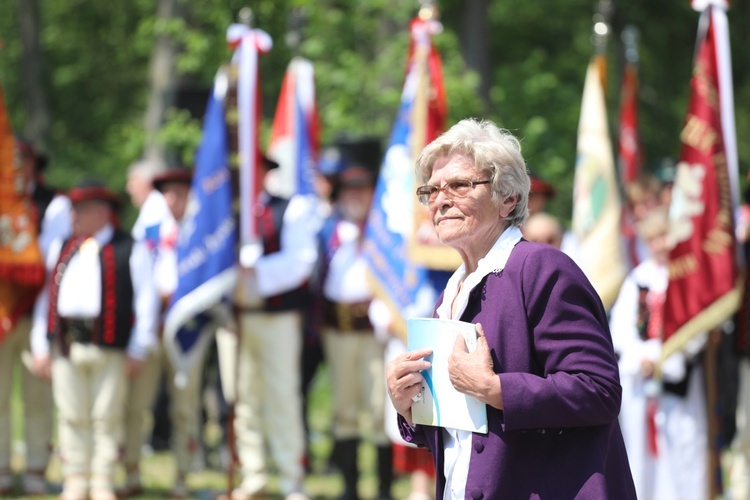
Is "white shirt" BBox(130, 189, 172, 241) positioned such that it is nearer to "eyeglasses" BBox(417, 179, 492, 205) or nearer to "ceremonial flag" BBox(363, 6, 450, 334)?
"ceremonial flag" BBox(363, 6, 450, 334)

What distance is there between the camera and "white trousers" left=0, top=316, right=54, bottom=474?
8.68 metres

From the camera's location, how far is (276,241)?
8.26 m

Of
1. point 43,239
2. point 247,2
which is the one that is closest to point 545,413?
point 43,239

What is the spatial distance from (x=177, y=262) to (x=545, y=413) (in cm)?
534

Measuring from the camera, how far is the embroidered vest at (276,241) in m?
8.20

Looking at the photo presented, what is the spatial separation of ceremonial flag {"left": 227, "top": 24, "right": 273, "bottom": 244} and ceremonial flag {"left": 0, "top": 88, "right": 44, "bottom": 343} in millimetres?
1468

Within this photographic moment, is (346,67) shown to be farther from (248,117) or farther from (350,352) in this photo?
(350,352)

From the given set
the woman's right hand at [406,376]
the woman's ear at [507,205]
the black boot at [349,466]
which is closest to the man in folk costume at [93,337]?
the black boot at [349,466]

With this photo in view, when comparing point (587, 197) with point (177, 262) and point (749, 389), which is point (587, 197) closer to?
point (749, 389)

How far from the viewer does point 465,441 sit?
3.41 m

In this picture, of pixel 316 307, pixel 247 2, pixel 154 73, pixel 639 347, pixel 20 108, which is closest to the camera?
pixel 639 347

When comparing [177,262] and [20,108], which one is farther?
[20,108]

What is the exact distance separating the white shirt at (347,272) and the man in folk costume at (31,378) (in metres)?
1.94

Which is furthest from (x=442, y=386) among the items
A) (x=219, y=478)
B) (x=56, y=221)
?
(x=219, y=478)
